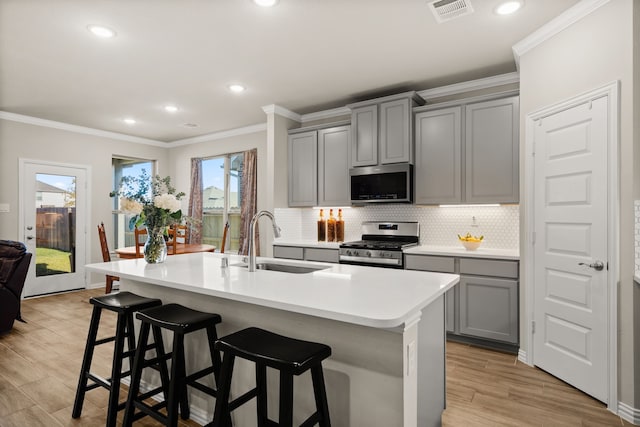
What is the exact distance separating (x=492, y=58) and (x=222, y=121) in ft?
12.4

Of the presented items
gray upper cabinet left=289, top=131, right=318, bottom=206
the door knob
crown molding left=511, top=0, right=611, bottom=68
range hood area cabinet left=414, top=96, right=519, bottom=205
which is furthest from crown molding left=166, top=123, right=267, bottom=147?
the door knob

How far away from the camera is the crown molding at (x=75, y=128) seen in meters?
5.06

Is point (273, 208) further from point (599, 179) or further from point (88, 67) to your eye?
point (599, 179)

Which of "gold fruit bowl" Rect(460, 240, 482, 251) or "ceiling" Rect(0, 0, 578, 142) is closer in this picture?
"ceiling" Rect(0, 0, 578, 142)

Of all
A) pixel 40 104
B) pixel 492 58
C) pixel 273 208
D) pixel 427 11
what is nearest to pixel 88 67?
pixel 40 104

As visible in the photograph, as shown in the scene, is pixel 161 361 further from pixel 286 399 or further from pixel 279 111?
pixel 279 111

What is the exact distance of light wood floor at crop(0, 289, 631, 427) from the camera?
7.30 feet

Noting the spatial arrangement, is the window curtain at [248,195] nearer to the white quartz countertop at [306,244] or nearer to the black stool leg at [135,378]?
the white quartz countertop at [306,244]

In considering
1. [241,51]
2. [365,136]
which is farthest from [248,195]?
[241,51]

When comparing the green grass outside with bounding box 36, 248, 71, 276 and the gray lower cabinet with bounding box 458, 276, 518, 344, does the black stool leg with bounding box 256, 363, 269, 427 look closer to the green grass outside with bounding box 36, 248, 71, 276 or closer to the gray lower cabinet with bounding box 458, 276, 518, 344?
the gray lower cabinet with bounding box 458, 276, 518, 344

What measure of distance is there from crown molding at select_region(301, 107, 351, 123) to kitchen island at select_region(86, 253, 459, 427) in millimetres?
2942

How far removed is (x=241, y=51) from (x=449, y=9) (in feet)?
5.63

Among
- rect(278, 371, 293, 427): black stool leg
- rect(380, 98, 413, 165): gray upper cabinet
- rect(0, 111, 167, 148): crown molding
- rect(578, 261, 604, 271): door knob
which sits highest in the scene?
rect(0, 111, 167, 148): crown molding

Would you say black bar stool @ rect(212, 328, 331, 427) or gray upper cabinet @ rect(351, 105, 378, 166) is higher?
gray upper cabinet @ rect(351, 105, 378, 166)
